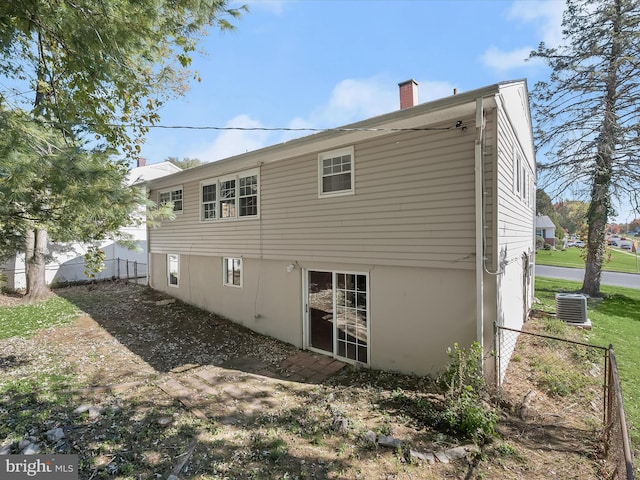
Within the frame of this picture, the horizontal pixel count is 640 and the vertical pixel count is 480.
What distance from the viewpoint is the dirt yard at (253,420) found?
137 inches

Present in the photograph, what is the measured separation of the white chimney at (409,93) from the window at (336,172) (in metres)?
1.67

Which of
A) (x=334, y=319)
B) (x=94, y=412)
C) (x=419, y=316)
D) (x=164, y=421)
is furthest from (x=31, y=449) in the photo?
(x=419, y=316)

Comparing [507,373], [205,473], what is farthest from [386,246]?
[205,473]

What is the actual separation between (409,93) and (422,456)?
6596 mm

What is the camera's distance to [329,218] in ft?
23.1

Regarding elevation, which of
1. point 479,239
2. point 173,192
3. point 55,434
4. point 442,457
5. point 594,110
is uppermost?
point 594,110

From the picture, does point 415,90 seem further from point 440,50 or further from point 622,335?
point 622,335

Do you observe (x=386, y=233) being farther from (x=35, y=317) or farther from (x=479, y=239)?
(x=35, y=317)

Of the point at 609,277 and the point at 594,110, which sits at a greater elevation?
the point at 594,110

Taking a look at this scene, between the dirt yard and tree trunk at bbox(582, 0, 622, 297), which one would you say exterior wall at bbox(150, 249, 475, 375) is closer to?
the dirt yard

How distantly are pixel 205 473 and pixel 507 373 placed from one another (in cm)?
544

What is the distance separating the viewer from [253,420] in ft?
14.6

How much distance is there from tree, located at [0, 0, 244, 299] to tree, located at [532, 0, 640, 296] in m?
15.9

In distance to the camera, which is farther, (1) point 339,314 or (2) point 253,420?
(1) point 339,314
